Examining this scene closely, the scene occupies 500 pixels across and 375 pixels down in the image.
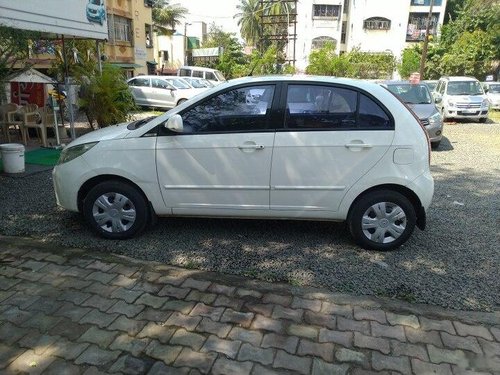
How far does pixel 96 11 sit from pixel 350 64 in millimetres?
25610

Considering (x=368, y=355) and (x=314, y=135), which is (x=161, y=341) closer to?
(x=368, y=355)

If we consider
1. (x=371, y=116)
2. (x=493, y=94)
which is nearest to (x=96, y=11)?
(x=371, y=116)

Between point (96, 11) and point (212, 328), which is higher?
point (96, 11)

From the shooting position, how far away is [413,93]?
35.0ft

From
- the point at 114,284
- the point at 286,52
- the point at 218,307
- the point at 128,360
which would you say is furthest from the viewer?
the point at 286,52

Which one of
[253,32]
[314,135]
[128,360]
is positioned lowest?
[128,360]

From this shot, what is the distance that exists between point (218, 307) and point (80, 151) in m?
2.19

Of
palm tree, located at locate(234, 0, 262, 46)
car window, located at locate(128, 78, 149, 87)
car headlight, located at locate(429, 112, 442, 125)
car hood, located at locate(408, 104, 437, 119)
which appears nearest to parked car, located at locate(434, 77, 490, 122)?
car hood, located at locate(408, 104, 437, 119)

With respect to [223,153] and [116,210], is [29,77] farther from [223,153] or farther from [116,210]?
[223,153]

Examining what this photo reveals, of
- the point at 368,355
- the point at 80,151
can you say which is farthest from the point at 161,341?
the point at 80,151

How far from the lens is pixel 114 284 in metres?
3.33

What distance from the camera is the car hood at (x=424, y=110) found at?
31.2 feet

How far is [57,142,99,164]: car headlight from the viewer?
158 inches

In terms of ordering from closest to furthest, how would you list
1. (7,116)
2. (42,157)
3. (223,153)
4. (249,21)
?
(223,153) < (42,157) < (7,116) < (249,21)
